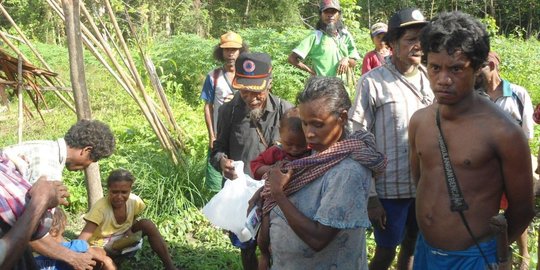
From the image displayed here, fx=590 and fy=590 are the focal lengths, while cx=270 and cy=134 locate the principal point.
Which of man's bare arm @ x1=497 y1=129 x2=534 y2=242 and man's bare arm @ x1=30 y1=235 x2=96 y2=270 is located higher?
man's bare arm @ x1=497 y1=129 x2=534 y2=242

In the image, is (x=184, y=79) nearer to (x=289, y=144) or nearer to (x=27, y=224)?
(x=289, y=144)

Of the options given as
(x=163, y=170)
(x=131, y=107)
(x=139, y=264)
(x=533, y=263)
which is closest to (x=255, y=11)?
(x=131, y=107)

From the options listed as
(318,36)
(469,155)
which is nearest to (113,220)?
(469,155)

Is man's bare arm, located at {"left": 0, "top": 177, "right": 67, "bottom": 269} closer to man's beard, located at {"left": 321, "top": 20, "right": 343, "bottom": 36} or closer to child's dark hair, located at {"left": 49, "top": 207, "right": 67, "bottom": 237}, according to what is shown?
child's dark hair, located at {"left": 49, "top": 207, "right": 67, "bottom": 237}

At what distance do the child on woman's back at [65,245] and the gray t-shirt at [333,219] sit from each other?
2022 mm

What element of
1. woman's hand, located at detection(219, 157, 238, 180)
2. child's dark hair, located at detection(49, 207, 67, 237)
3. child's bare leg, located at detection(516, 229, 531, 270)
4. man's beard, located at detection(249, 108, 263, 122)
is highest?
man's beard, located at detection(249, 108, 263, 122)

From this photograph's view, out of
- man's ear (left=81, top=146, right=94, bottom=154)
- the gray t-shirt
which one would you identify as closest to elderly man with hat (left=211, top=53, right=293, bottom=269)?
man's ear (left=81, top=146, right=94, bottom=154)

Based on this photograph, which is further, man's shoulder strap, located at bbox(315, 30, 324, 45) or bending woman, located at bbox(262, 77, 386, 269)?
man's shoulder strap, located at bbox(315, 30, 324, 45)

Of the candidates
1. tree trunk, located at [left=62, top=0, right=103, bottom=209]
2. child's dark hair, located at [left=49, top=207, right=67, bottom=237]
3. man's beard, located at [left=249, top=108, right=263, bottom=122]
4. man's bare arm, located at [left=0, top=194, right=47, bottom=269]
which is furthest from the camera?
tree trunk, located at [left=62, top=0, right=103, bottom=209]

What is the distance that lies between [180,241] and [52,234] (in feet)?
4.96

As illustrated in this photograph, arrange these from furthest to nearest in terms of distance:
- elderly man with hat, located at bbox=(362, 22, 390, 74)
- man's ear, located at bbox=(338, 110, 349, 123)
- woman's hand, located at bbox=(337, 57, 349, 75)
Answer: elderly man with hat, located at bbox=(362, 22, 390, 74) < woman's hand, located at bbox=(337, 57, 349, 75) < man's ear, located at bbox=(338, 110, 349, 123)

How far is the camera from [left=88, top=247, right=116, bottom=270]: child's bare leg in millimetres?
4244

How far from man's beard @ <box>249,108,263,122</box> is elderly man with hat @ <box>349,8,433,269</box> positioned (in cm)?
65

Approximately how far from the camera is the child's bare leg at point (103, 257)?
13.9 feet
